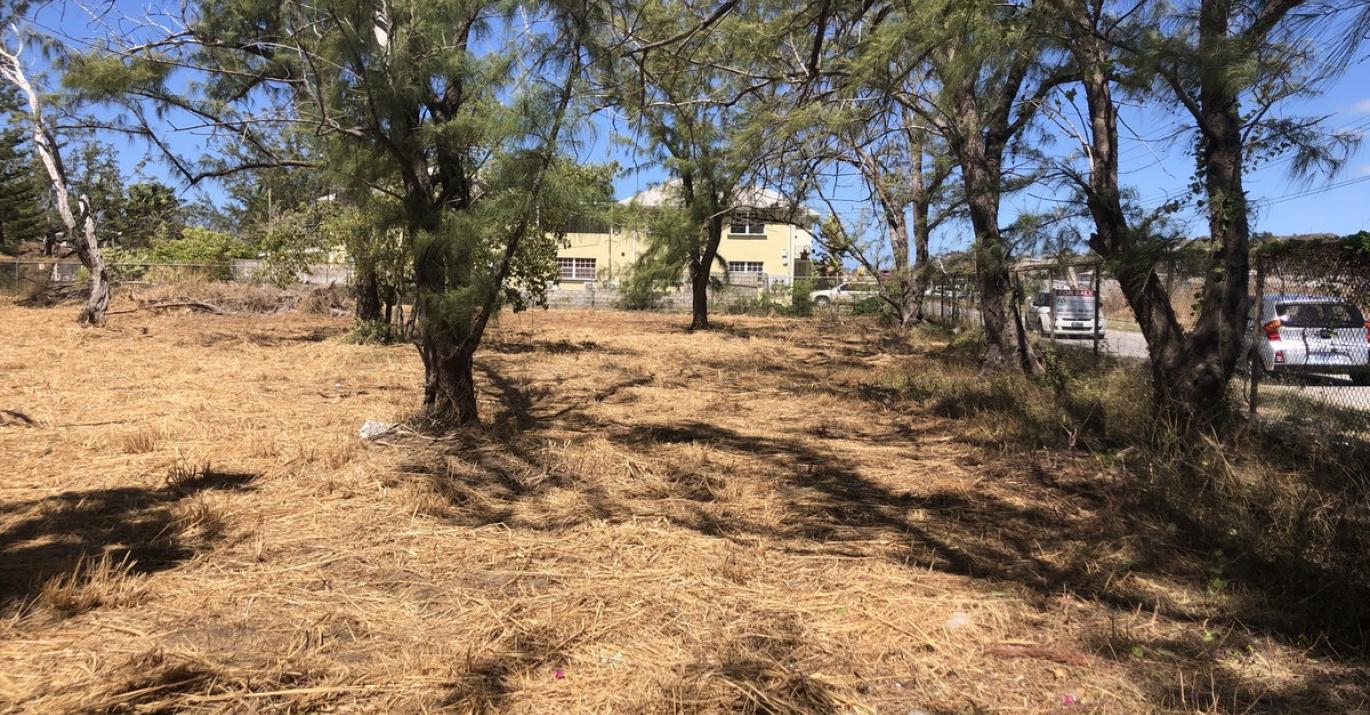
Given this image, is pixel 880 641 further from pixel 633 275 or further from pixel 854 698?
pixel 633 275

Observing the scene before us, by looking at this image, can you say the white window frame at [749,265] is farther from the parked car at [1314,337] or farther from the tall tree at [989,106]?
the parked car at [1314,337]

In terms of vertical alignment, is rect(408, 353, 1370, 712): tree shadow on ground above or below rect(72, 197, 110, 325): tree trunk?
below

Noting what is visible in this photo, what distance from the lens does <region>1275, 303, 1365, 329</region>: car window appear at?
5.64m

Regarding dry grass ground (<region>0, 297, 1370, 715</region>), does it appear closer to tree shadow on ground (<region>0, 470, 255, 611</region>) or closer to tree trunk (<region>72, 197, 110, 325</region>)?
tree shadow on ground (<region>0, 470, 255, 611</region>)

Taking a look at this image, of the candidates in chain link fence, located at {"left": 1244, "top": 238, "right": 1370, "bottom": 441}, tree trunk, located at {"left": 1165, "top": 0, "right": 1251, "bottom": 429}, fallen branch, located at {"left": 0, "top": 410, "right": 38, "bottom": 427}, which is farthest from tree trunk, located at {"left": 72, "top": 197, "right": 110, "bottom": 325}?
chain link fence, located at {"left": 1244, "top": 238, "right": 1370, "bottom": 441}

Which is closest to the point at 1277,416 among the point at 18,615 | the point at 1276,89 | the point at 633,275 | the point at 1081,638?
the point at 1276,89

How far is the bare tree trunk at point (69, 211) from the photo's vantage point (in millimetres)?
14711

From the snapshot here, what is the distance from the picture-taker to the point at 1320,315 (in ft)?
Answer: 20.4

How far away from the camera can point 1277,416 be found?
6211 mm

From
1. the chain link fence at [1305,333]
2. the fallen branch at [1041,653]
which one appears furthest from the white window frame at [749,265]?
the fallen branch at [1041,653]

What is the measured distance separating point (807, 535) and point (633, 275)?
63.0 feet

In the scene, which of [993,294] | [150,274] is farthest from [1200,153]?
[150,274]

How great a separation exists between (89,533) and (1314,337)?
8.80m

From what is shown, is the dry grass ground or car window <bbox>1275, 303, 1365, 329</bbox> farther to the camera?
car window <bbox>1275, 303, 1365, 329</bbox>
